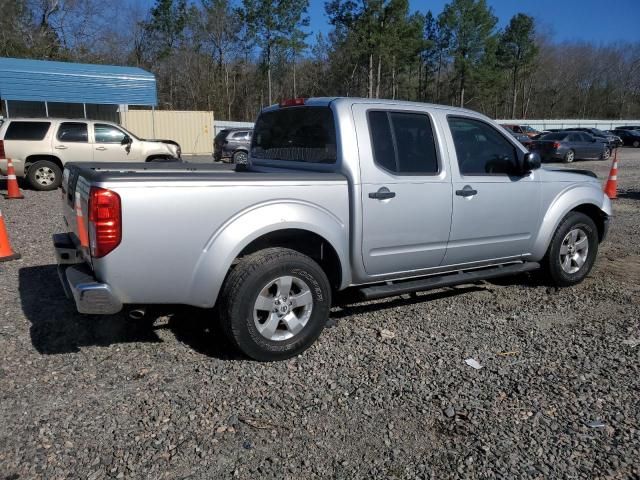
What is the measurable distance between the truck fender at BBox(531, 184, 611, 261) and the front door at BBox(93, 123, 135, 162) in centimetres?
1139

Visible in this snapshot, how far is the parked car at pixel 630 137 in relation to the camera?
40.5 metres

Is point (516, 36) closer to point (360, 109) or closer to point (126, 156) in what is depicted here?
point (126, 156)

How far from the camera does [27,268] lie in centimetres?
586

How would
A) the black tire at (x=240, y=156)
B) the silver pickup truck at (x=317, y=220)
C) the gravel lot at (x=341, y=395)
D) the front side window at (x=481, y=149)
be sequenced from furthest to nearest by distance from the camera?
the black tire at (x=240, y=156) < the front side window at (x=481, y=149) < the silver pickup truck at (x=317, y=220) < the gravel lot at (x=341, y=395)

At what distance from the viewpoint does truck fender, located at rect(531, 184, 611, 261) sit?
508 cm

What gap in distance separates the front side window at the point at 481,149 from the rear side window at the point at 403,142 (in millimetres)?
294

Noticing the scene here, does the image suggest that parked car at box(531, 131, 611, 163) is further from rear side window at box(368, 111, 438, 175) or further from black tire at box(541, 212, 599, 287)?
rear side window at box(368, 111, 438, 175)

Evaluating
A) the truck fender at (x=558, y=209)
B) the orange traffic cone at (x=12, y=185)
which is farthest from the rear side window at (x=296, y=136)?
the orange traffic cone at (x=12, y=185)

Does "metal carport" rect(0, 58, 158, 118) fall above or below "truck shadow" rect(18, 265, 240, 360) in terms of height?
above

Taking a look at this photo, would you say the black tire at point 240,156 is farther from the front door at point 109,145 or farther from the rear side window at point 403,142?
the rear side window at point 403,142

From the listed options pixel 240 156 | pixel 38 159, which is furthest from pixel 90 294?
pixel 240 156

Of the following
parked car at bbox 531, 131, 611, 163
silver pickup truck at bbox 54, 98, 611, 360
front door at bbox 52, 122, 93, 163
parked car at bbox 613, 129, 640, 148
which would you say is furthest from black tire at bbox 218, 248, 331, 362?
parked car at bbox 613, 129, 640, 148

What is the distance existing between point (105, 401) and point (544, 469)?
249cm

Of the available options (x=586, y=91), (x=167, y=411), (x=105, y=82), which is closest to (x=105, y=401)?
(x=167, y=411)
